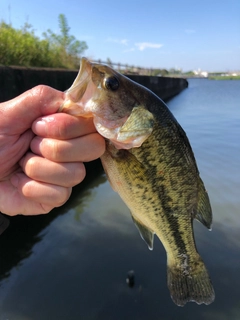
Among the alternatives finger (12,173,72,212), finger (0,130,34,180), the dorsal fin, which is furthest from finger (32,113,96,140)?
the dorsal fin

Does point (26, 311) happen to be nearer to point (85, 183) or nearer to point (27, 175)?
point (27, 175)

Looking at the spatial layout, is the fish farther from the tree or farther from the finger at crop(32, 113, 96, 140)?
the tree

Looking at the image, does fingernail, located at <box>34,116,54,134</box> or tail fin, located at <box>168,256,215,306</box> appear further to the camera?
tail fin, located at <box>168,256,215,306</box>

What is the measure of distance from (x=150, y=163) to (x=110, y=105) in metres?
0.44

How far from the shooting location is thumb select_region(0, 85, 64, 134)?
163 cm

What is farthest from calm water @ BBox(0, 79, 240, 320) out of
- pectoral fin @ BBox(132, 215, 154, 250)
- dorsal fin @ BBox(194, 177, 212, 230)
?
dorsal fin @ BBox(194, 177, 212, 230)

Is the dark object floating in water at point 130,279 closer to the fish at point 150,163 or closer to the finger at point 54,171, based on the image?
the fish at point 150,163

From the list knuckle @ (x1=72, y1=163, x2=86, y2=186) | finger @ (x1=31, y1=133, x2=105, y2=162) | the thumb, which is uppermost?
the thumb

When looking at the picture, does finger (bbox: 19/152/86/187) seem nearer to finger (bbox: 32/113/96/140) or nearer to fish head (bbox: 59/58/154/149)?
finger (bbox: 32/113/96/140)

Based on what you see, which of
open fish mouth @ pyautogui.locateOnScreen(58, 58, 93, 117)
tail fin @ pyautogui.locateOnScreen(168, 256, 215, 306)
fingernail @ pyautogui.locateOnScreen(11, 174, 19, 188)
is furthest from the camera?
tail fin @ pyautogui.locateOnScreen(168, 256, 215, 306)

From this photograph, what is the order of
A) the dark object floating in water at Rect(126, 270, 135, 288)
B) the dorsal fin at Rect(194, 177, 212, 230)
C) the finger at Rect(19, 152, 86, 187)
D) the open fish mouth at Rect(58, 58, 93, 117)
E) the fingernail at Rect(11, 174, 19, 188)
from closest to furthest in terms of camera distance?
1. the open fish mouth at Rect(58, 58, 93, 117)
2. the finger at Rect(19, 152, 86, 187)
3. the fingernail at Rect(11, 174, 19, 188)
4. the dorsal fin at Rect(194, 177, 212, 230)
5. the dark object floating in water at Rect(126, 270, 135, 288)

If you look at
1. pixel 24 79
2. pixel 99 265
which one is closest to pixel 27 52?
pixel 24 79

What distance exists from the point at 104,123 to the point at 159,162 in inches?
17.3

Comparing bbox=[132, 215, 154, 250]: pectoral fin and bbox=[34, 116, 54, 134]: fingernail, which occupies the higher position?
bbox=[34, 116, 54, 134]: fingernail
